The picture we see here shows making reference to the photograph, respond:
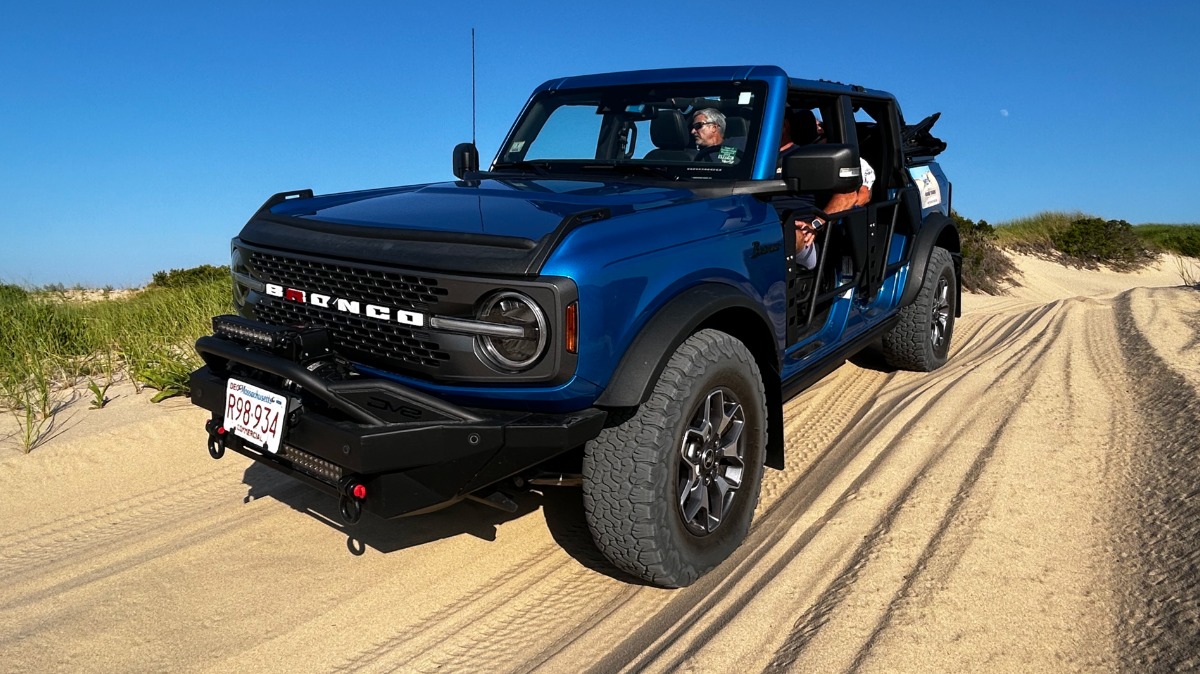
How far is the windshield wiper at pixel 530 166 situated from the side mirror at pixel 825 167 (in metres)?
1.25

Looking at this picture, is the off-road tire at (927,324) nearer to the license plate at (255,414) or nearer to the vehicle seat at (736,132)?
the vehicle seat at (736,132)

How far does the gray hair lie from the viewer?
13.9 ft

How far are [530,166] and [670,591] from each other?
2277mm

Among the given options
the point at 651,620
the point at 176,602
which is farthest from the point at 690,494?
the point at 176,602

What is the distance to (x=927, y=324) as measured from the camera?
20.5 feet

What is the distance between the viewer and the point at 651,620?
3236mm

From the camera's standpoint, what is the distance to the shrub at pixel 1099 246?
1680cm

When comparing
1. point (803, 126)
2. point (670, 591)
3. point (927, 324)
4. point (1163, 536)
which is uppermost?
point (803, 126)

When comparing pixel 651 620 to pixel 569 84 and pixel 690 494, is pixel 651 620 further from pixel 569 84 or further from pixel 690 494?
pixel 569 84

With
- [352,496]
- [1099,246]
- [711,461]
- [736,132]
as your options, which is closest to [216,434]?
[352,496]

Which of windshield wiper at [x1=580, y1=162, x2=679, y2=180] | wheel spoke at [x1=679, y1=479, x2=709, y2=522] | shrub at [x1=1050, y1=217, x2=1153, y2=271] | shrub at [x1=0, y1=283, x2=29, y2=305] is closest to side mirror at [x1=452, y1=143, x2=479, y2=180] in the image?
windshield wiper at [x1=580, y1=162, x2=679, y2=180]

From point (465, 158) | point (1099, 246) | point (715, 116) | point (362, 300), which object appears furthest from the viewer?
point (1099, 246)

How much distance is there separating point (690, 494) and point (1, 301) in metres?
6.87

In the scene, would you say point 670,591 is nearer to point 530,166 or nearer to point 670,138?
point 670,138
